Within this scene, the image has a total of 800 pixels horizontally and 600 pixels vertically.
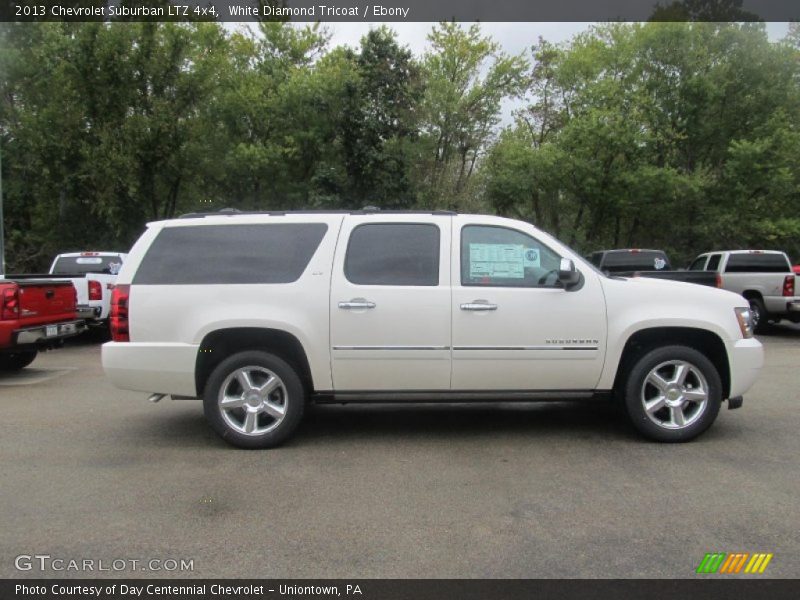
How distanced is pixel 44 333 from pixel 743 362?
8464 mm

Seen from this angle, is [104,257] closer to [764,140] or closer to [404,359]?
[404,359]

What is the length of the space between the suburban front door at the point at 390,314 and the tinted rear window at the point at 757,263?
1175 cm

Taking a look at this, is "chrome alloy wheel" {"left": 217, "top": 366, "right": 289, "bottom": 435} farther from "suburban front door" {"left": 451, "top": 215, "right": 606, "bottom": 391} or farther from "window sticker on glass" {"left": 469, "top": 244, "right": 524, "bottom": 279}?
"window sticker on glass" {"left": 469, "top": 244, "right": 524, "bottom": 279}

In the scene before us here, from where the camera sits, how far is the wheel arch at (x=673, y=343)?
19.3 ft

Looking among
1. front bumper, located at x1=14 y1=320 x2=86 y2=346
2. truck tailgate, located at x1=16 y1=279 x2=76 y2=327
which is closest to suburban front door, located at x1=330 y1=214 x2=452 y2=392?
front bumper, located at x1=14 y1=320 x2=86 y2=346

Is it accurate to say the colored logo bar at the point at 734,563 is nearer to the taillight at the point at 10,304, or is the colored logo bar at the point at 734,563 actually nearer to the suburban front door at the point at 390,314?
the suburban front door at the point at 390,314

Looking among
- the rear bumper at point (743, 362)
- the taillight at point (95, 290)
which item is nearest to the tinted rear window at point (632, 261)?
the rear bumper at point (743, 362)

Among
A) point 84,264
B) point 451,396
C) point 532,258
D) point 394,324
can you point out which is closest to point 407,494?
point 451,396

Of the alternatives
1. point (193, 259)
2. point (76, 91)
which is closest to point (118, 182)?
point (76, 91)

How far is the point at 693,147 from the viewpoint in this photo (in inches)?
1062

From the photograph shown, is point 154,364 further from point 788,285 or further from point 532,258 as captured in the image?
point 788,285

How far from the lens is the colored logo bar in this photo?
3.55 meters

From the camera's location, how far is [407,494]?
467 cm

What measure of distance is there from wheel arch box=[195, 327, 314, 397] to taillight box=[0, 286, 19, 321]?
4391mm
